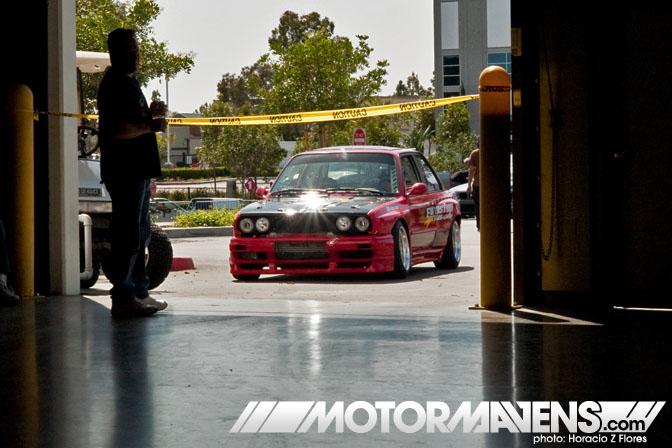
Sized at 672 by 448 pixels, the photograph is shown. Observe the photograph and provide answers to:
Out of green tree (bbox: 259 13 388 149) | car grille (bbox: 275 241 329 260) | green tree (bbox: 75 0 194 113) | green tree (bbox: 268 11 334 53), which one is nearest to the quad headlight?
car grille (bbox: 275 241 329 260)

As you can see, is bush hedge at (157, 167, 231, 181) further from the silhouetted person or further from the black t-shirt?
the black t-shirt

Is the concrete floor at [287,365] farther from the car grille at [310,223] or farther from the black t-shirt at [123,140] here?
the car grille at [310,223]

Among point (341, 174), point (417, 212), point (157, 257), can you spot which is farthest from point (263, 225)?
point (417, 212)

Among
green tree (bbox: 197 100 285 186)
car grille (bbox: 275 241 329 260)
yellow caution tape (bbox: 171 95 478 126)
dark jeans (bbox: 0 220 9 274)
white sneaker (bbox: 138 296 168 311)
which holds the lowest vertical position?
white sneaker (bbox: 138 296 168 311)

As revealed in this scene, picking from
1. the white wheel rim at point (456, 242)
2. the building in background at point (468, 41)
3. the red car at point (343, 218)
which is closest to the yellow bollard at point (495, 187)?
the red car at point (343, 218)

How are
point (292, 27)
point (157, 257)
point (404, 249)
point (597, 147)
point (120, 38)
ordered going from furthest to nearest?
point (292, 27)
point (404, 249)
point (157, 257)
point (597, 147)
point (120, 38)

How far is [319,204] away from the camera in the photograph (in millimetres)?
12875

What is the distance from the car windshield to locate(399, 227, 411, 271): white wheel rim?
60 cm

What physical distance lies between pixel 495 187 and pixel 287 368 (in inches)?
117

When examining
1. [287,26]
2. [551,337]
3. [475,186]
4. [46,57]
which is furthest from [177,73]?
[287,26]

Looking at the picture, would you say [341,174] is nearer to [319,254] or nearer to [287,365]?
[319,254]

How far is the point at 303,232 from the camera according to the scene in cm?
1262

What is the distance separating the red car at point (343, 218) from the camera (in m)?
12.5

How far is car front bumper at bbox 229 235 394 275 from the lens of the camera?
12484mm
